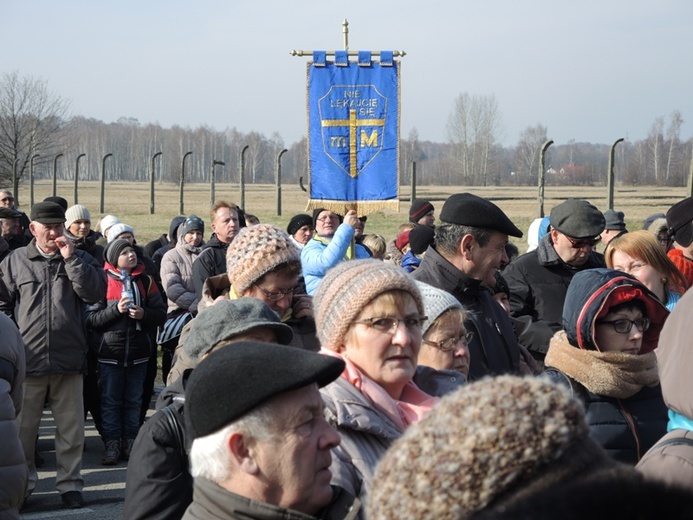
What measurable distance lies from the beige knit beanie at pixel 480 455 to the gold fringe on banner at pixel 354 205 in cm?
627

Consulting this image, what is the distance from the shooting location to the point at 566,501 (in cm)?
97

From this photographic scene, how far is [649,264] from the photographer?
5410 mm

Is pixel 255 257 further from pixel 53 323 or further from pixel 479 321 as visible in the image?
pixel 53 323

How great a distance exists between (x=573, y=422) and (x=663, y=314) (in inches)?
88.6

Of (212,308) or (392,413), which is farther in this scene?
(212,308)

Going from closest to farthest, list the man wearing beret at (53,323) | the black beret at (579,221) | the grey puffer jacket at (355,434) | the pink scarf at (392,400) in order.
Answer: the grey puffer jacket at (355,434) → the pink scarf at (392,400) → the black beret at (579,221) → the man wearing beret at (53,323)

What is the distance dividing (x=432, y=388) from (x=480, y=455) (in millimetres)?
1973

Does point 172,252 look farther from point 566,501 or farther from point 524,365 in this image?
point 566,501

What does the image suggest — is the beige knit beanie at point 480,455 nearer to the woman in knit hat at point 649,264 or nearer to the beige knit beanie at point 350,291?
the beige knit beanie at point 350,291

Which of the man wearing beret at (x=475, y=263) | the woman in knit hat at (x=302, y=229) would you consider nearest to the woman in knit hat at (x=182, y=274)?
the woman in knit hat at (x=302, y=229)

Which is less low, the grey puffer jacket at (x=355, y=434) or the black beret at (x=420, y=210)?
the black beret at (x=420, y=210)

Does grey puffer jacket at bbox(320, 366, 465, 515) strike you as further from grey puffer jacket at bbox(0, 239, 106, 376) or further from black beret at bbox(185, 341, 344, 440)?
grey puffer jacket at bbox(0, 239, 106, 376)

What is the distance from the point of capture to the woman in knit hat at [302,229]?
10250 millimetres

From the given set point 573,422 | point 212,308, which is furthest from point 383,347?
point 573,422
